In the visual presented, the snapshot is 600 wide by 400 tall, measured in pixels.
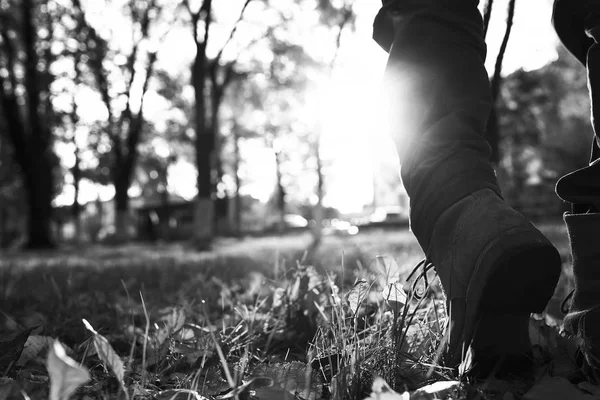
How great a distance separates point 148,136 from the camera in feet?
87.1

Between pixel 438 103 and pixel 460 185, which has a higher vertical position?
pixel 438 103

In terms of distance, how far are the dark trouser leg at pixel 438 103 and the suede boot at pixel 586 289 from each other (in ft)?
0.67

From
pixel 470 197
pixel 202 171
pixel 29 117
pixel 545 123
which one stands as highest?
pixel 545 123

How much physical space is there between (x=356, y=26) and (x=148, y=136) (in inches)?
602

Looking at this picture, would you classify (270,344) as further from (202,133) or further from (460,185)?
(202,133)

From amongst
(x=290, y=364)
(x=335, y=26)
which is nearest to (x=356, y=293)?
(x=290, y=364)

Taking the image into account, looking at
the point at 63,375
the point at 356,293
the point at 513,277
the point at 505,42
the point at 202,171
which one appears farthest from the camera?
the point at 202,171

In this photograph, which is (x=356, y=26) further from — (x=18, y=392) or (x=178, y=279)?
(x=18, y=392)

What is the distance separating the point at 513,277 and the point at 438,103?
48 centimetres

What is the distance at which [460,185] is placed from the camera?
121 centimetres

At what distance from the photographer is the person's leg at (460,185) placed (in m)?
1.04

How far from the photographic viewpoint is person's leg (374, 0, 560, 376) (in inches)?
40.8

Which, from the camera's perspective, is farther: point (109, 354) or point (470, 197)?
point (470, 197)

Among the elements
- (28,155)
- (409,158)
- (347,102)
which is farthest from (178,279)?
(347,102)
